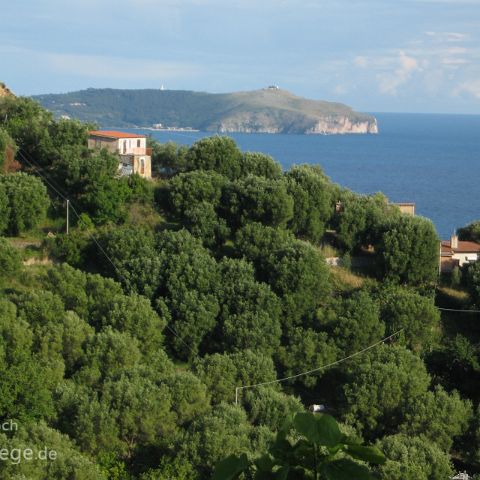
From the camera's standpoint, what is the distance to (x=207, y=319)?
25.2 metres

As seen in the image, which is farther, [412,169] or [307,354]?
[412,169]

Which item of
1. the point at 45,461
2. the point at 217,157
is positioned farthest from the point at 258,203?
the point at 45,461

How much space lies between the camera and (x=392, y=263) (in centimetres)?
2920

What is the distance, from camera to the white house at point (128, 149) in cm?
3594

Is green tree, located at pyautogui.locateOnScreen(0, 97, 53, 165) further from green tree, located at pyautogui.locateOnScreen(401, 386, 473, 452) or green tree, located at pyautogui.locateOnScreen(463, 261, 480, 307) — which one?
green tree, located at pyautogui.locateOnScreen(401, 386, 473, 452)

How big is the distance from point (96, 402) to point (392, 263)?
14210mm

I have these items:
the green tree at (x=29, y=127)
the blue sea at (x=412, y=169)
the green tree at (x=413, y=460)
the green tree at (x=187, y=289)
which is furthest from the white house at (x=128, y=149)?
the blue sea at (x=412, y=169)

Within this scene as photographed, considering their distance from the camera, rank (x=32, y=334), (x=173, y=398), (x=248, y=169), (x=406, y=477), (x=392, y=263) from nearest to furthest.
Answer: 1. (x=406, y=477)
2. (x=173, y=398)
3. (x=32, y=334)
4. (x=392, y=263)
5. (x=248, y=169)

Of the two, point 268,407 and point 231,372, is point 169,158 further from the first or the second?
point 268,407

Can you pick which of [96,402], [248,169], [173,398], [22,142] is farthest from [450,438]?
[22,142]

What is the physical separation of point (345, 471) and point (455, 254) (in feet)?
98.9

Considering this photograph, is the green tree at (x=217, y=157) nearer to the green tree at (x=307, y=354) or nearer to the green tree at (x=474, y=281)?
the green tree at (x=474, y=281)

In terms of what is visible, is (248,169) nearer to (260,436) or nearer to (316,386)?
(316,386)

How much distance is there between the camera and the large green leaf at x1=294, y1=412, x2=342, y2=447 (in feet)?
11.8
